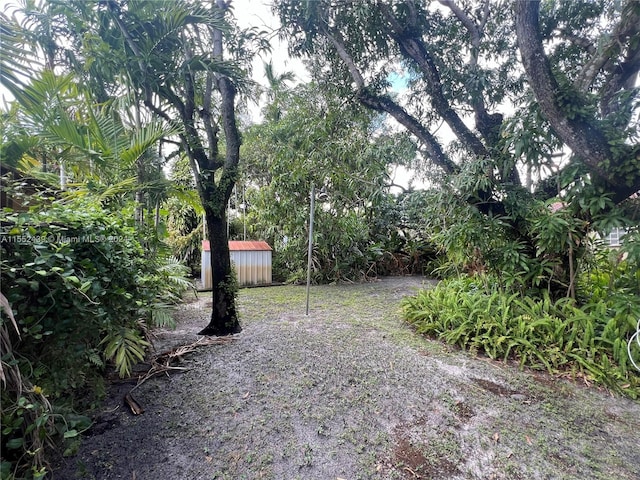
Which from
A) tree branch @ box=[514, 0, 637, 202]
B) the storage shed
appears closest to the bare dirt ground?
tree branch @ box=[514, 0, 637, 202]

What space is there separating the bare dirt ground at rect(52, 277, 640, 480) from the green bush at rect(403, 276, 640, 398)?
0.18 meters

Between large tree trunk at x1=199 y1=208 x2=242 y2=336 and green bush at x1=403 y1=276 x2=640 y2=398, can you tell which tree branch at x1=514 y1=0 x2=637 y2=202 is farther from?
large tree trunk at x1=199 y1=208 x2=242 y2=336

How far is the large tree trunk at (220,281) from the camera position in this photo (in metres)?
2.83

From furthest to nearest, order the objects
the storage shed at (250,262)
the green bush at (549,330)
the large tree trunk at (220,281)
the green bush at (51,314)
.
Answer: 1. the storage shed at (250,262)
2. the large tree trunk at (220,281)
3. the green bush at (549,330)
4. the green bush at (51,314)

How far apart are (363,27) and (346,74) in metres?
0.58

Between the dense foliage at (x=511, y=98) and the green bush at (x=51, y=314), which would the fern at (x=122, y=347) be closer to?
the green bush at (x=51, y=314)

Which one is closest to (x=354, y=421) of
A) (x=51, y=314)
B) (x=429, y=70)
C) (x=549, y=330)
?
(x=51, y=314)

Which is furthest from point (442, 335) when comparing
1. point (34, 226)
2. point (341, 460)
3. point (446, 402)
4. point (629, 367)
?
point (34, 226)

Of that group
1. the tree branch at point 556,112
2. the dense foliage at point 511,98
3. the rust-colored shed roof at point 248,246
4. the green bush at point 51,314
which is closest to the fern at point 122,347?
the green bush at point 51,314

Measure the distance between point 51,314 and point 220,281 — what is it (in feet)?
5.61

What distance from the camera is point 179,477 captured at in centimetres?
126

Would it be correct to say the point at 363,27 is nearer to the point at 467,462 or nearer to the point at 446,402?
the point at 446,402

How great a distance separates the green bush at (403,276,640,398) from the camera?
84.7 inches

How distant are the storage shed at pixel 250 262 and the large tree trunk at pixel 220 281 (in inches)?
101
